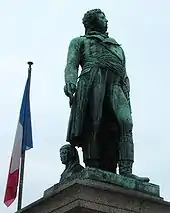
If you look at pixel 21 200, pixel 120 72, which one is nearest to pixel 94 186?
pixel 120 72

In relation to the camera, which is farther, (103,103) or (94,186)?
(103,103)

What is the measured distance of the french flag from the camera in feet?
64.5

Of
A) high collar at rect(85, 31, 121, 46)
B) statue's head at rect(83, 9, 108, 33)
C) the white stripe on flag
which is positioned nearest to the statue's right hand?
high collar at rect(85, 31, 121, 46)

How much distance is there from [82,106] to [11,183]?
8.83 meters

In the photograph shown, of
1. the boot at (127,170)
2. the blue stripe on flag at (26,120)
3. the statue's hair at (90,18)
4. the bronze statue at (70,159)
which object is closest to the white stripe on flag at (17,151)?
the blue stripe on flag at (26,120)

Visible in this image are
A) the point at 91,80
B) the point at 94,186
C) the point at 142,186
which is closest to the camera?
the point at 94,186

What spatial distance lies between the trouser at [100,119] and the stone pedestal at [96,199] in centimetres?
59

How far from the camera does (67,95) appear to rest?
11344 millimetres

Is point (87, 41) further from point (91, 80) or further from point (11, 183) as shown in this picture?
point (11, 183)

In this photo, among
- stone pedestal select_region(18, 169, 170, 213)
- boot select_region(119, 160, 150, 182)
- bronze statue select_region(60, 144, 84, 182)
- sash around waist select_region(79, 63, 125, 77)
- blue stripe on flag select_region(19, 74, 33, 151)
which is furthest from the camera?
blue stripe on flag select_region(19, 74, 33, 151)

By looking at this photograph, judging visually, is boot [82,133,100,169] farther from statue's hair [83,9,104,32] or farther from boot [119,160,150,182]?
statue's hair [83,9,104,32]

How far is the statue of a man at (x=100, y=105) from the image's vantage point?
11.3 meters

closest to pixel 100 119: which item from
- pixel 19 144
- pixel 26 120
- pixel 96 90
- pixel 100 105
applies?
pixel 100 105

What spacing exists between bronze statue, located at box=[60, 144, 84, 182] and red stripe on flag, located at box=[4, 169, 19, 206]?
834 centimetres
